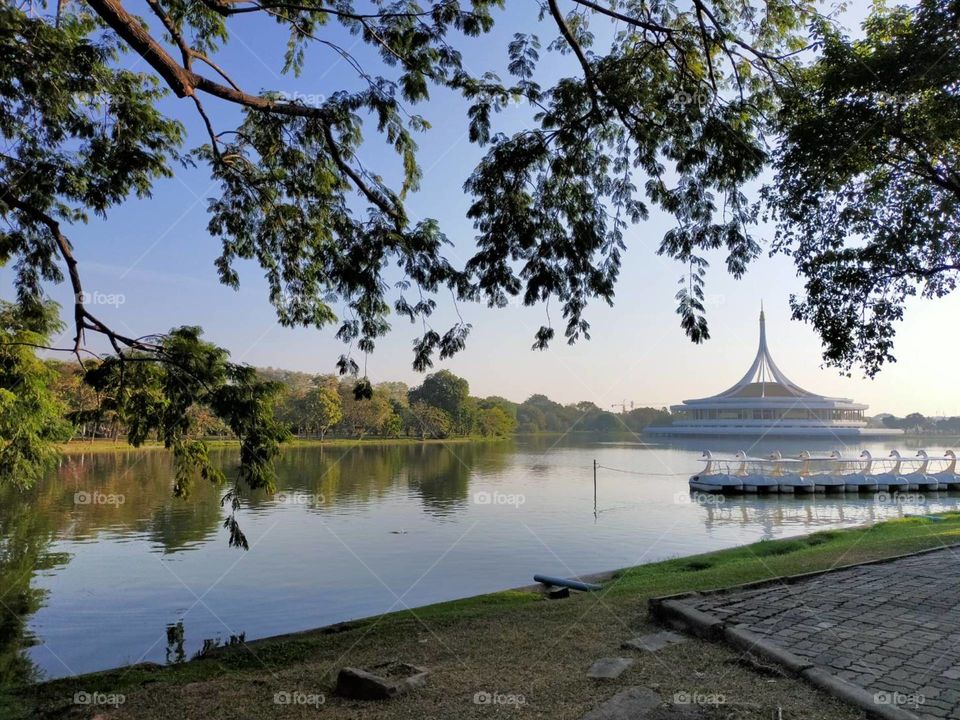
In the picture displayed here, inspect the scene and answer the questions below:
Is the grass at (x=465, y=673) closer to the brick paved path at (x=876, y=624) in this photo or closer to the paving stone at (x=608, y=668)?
the paving stone at (x=608, y=668)

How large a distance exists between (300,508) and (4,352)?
1383 centimetres

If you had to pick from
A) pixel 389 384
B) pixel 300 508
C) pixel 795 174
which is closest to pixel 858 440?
pixel 389 384

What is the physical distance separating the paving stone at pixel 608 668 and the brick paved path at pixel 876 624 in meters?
1.18

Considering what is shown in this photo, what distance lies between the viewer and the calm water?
9.43 metres

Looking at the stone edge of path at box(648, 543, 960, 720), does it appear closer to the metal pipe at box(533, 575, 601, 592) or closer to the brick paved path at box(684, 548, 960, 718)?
the brick paved path at box(684, 548, 960, 718)

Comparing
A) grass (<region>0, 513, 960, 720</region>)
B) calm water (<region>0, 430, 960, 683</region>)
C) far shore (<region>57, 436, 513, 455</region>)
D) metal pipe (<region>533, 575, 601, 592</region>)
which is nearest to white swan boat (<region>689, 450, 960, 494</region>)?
calm water (<region>0, 430, 960, 683</region>)

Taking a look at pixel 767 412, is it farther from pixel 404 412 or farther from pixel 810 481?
pixel 810 481

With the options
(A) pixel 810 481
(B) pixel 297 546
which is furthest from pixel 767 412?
(B) pixel 297 546

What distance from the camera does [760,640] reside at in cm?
499

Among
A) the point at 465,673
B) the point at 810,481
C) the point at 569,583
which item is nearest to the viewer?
the point at 465,673

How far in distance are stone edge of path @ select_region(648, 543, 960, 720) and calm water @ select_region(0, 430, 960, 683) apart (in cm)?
439

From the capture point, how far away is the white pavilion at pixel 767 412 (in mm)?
82312

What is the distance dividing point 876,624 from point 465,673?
→ 3397mm

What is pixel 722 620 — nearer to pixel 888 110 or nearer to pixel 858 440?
pixel 888 110
